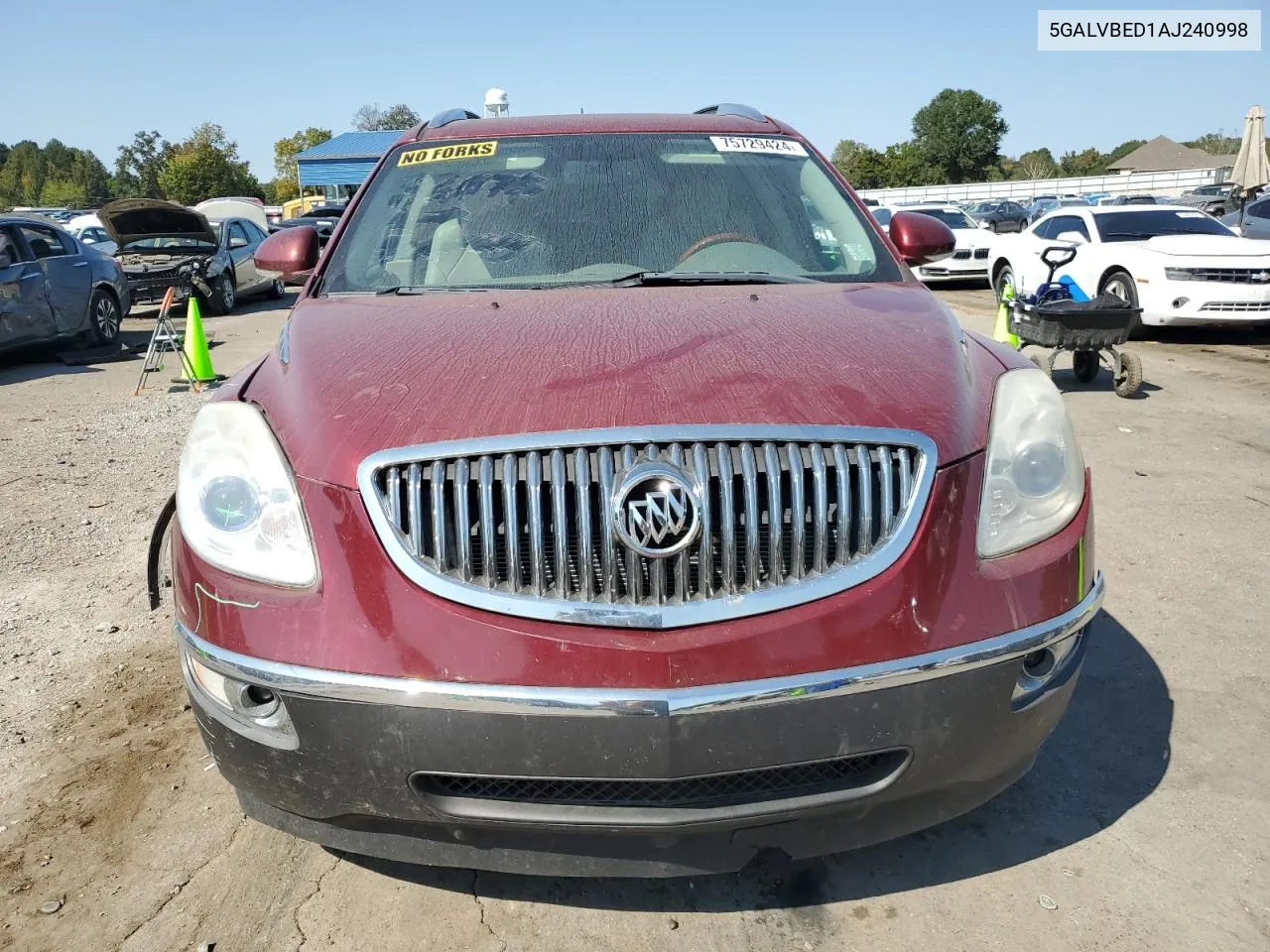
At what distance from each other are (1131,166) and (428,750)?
10216 centimetres

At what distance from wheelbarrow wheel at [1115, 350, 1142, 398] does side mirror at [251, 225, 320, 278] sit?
669 centimetres

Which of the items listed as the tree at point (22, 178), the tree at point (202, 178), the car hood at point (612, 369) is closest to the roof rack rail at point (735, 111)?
the car hood at point (612, 369)

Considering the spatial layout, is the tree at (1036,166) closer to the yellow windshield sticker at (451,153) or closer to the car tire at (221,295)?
the car tire at (221,295)

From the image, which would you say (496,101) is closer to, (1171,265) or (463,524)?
(463,524)

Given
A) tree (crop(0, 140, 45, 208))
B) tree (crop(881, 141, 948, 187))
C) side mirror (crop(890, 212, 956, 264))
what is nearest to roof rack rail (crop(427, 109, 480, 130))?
side mirror (crop(890, 212, 956, 264))

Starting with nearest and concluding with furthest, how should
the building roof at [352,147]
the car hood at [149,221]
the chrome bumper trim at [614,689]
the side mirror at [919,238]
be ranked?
the chrome bumper trim at [614,689]
the side mirror at [919,238]
the car hood at [149,221]
the building roof at [352,147]

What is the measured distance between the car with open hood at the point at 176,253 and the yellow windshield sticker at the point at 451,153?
10644 millimetres

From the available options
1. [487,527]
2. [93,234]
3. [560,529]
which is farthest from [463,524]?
[93,234]

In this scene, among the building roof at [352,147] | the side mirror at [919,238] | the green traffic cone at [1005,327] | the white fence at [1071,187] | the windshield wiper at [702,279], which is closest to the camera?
the windshield wiper at [702,279]

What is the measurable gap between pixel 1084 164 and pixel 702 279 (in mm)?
113819

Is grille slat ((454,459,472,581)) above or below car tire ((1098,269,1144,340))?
above

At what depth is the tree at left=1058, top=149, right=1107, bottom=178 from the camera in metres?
97.6

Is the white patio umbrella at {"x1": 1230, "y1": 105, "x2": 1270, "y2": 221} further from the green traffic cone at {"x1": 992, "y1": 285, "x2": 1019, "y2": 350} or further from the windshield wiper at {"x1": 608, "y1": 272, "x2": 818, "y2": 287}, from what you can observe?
the windshield wiper at {"x1": 608, "y1": 272, "x2": 818, "y2": 287}

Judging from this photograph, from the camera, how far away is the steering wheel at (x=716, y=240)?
3008 mm
